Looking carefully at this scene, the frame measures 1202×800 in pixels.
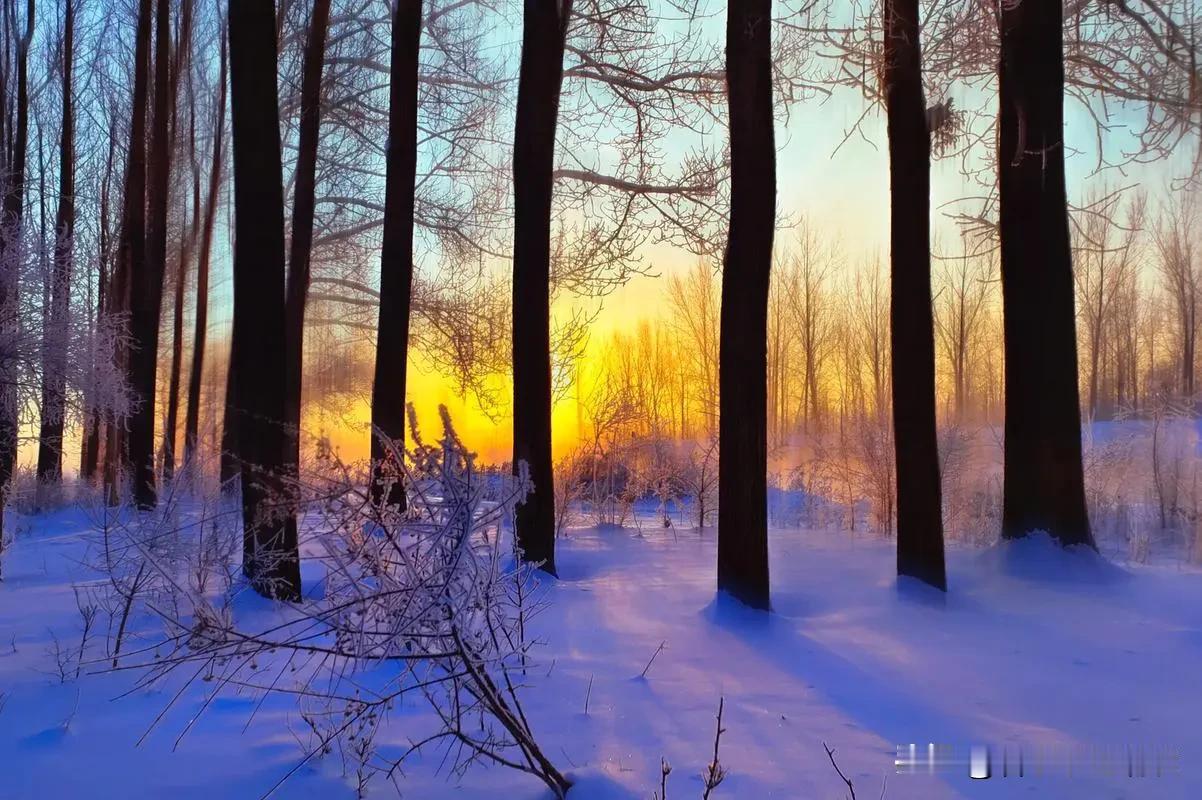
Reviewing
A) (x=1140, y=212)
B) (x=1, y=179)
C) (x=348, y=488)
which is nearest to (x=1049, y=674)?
(x=348, y=488)

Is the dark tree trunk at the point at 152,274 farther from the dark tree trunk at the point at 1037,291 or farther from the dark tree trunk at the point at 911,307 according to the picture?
the dark tree trunk at the point at 1037,291

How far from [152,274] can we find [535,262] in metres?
9.33

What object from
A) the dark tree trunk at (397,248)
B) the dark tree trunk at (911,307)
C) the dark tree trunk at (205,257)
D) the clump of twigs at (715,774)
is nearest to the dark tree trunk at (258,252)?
the dark tree trunk at (397,248)

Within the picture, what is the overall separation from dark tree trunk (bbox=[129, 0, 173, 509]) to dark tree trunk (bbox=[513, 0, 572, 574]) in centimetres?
819

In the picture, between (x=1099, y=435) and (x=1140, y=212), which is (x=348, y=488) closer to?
(x=1099, y=435)

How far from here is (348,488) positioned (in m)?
2.25

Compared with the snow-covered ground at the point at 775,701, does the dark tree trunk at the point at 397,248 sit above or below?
above

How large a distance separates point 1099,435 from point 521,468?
14486mm

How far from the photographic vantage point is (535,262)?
7.15 metres

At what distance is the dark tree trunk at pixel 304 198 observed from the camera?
10469 mm

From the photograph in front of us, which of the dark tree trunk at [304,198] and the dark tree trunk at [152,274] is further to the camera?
the dark tree trunk at [152,274]

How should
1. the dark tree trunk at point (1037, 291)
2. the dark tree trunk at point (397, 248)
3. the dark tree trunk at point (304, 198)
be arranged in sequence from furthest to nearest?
1. the dark tree trunk at point (304, 198)
2. the dark tree trunk at point (397, 248)
3. the dark tree trunk at point (1037, 291)

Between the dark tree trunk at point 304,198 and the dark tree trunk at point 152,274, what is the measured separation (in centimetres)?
300

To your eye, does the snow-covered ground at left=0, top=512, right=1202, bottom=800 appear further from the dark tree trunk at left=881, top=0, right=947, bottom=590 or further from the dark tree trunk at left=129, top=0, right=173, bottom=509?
the dark tree trunk at left=129, top=0, right=173, bottom=509
